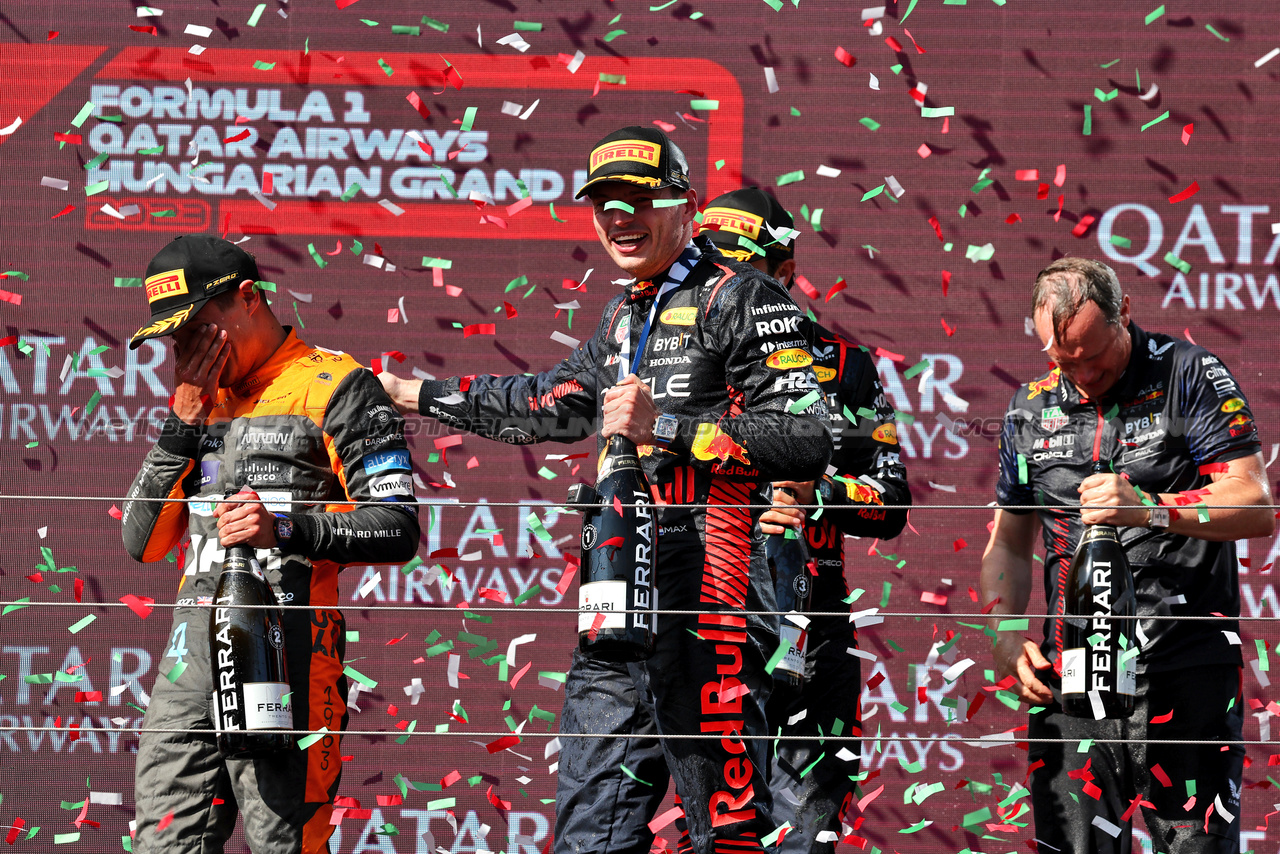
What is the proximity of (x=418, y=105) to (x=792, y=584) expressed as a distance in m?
1.91

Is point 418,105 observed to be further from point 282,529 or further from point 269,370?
point 282,529

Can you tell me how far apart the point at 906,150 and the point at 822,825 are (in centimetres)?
195

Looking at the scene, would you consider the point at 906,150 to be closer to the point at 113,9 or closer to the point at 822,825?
the point at 822,825

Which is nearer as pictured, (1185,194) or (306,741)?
(306,741)

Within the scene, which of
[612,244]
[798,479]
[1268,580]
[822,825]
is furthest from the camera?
[1268,580]

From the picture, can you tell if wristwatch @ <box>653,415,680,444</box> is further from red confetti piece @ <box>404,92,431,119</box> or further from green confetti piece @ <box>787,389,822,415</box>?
red confetti piece @ <box>404,92,431,119</box>

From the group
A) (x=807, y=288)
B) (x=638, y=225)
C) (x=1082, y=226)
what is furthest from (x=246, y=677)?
(x=1082, y=226)

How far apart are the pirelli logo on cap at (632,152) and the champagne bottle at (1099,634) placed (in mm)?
1125

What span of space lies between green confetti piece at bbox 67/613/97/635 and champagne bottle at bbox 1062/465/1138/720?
262cm

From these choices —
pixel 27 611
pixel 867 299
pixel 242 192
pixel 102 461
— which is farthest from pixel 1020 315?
pixel 27 611

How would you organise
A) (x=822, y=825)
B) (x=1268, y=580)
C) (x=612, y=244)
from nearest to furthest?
(x=612, y=244) → (x=822, y=825) → (x=1268, y=580)

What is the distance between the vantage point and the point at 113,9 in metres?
3.83

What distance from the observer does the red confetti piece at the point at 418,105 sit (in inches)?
150

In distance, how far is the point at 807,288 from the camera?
3791mm
